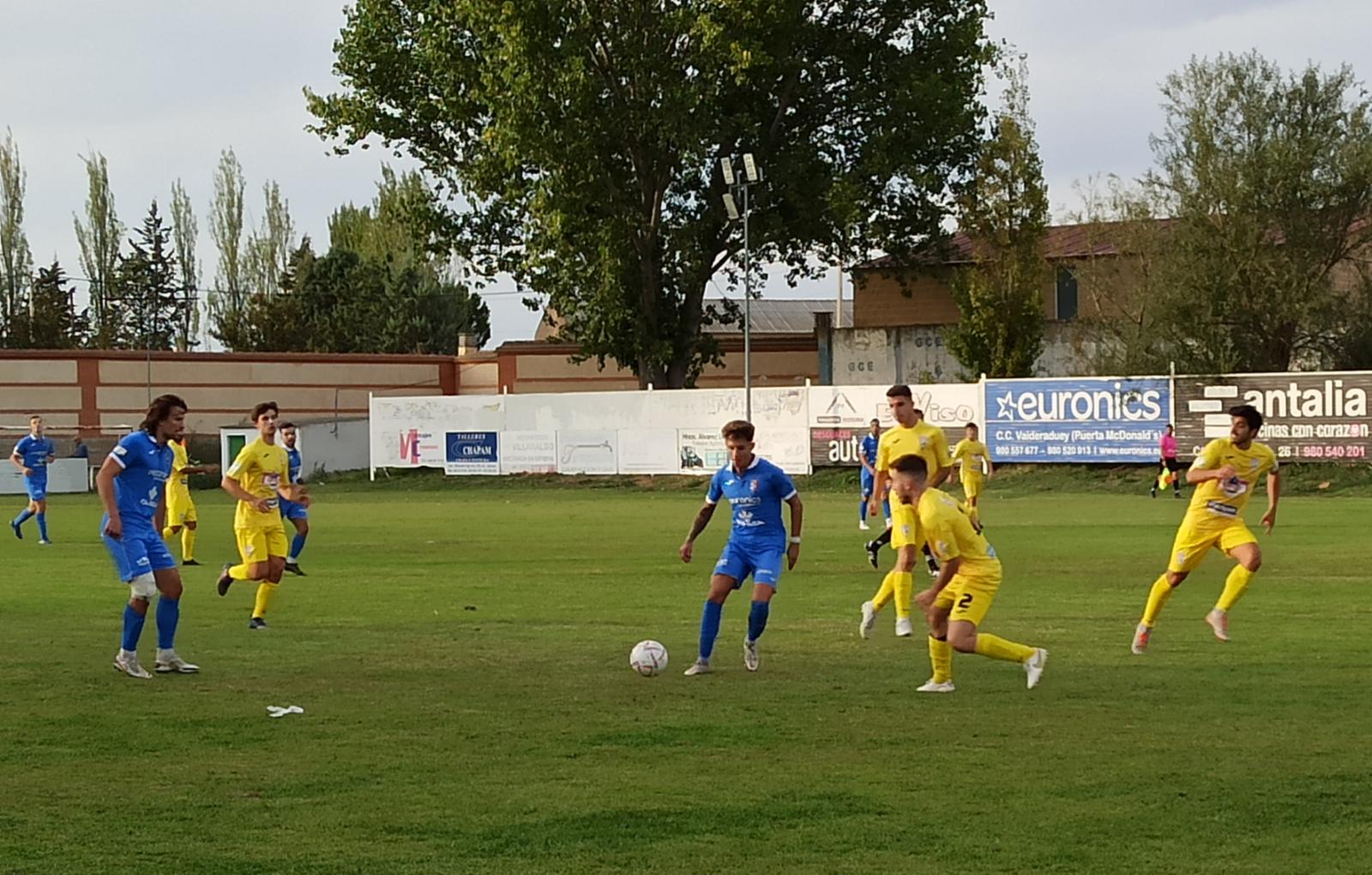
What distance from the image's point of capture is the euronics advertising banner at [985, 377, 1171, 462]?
4291 centimetres

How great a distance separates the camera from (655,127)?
167 feet

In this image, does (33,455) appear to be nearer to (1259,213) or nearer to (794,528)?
(794,528)

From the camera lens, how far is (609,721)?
1055cm

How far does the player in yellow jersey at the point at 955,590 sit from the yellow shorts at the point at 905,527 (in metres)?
1.18

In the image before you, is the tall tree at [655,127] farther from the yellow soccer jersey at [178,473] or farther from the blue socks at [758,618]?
the blue socks at [758,618]

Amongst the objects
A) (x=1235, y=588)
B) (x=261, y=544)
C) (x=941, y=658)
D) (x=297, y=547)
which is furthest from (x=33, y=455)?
(x=941, y=658)

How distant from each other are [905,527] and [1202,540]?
2.36m

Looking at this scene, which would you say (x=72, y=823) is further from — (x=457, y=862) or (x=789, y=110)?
(x=789, y=110)

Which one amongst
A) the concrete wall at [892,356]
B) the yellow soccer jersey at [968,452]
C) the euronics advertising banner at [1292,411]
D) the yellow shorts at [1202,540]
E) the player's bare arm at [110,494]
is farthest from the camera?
the concrete wall at [892,356]

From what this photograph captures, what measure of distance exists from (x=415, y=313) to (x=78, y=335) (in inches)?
663

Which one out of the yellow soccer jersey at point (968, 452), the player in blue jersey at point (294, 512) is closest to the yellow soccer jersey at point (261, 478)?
the player in blue jersey at point (294, 512)

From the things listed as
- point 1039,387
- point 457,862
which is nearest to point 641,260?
point 1039,387

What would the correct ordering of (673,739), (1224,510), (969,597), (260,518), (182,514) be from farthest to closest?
(182,514) < (260,518) < (1224,510) < (969,597) < (673,739)

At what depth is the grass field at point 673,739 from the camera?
7.33 m
